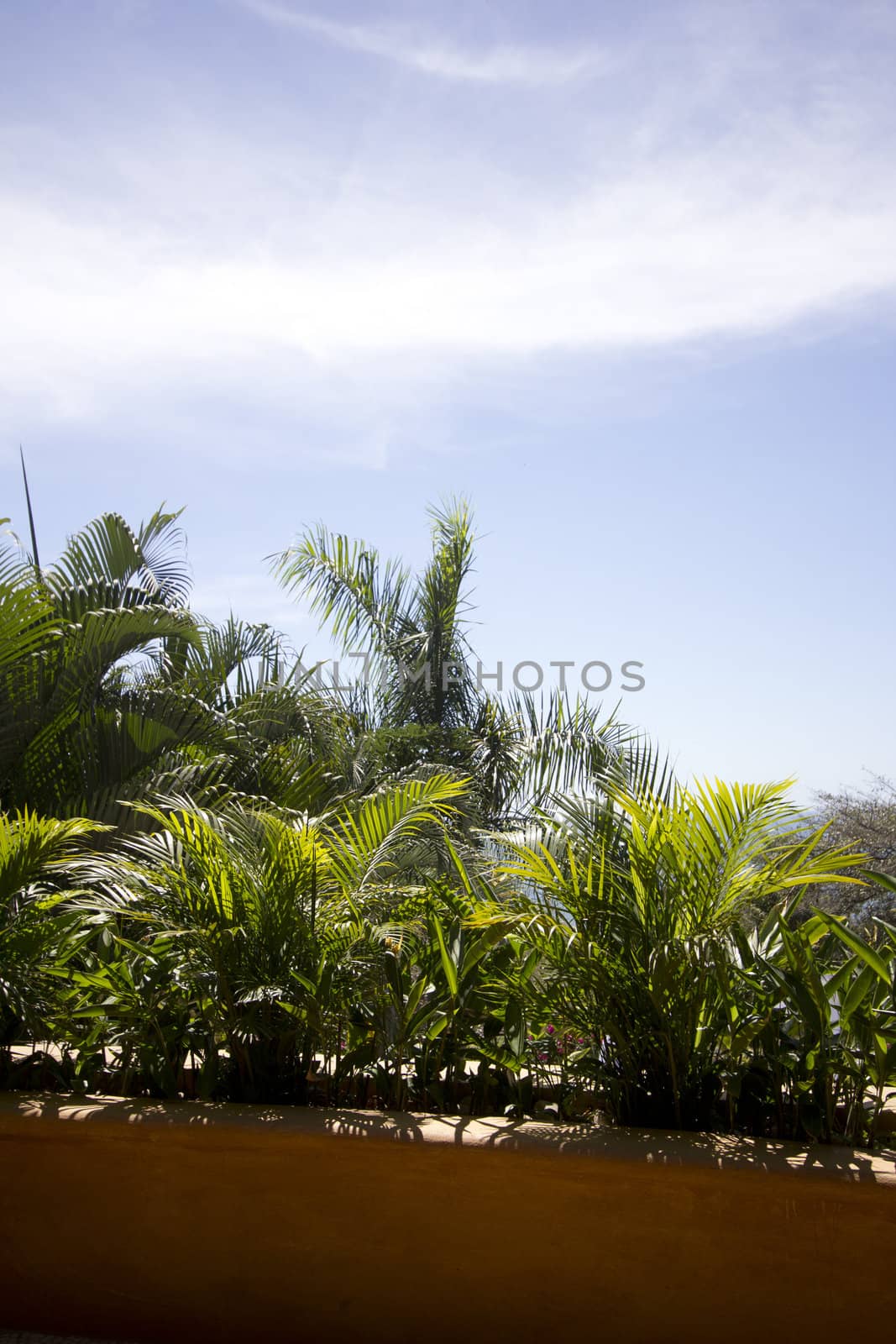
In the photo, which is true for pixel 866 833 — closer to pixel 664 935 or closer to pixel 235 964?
pixel 664 935

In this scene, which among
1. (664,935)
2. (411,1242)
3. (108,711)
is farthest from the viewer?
(108,711)

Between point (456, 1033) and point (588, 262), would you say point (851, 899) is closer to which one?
point (588, 262)

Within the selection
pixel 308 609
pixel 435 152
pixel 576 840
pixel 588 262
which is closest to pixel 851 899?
pixel 308 609

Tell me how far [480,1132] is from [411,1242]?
261 millimetres

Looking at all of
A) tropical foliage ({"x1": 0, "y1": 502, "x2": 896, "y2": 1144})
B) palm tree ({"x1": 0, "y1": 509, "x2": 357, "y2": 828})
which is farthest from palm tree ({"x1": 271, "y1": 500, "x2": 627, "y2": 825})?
tropical foliage ({"x1": 0, "y1": 502, "x2": 896, "y2": 1144})

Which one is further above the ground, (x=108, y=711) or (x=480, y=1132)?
(x=108, y=711)

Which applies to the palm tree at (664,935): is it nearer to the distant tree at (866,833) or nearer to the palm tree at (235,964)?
the palm tree at (235,964)

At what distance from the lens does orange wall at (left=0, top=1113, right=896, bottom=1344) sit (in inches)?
80.8

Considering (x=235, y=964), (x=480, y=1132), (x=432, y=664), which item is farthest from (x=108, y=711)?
(x=432, y=664)

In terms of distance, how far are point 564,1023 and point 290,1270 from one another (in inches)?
31.7

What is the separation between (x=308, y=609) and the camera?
11008mm

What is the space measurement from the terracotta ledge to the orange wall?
1 cm

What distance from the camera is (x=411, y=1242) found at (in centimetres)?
220

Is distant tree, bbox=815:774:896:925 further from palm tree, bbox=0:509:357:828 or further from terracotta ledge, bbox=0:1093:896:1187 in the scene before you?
terracotta ledge, bbox=0:1093:896:1187
